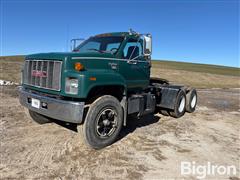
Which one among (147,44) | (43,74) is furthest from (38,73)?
(147,44)

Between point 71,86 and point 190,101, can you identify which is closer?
point 71,86

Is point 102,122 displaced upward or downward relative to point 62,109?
downward

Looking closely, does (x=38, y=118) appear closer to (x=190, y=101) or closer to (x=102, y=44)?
(x=102, y=44)

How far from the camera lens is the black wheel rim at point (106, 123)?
4715mm

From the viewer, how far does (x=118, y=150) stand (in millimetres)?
4621

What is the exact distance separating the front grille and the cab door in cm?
163

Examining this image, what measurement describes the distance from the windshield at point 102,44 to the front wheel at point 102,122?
1.49m

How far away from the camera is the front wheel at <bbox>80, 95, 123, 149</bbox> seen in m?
4.42

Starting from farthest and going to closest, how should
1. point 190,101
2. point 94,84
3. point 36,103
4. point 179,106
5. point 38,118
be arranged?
point 190,101 → point 179,106 → point 38,118 → point 36,103 → point 94,84

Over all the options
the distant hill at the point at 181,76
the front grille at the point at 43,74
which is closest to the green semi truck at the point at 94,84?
the front grille at the point at 43,74

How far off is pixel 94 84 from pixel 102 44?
2021mm

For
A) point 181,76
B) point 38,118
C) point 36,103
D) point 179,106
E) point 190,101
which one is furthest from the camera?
point 181,76

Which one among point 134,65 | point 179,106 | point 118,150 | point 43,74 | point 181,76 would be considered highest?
point 134,65

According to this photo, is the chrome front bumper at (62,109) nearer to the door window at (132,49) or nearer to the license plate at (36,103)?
the license plate at (36,103)
